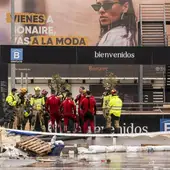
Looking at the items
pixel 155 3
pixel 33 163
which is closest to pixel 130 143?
pixel 33 163

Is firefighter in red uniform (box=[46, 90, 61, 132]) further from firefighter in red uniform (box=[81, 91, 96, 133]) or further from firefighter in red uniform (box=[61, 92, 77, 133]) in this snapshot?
firefighter in red uniform (box=[81, 91, 96, 133])

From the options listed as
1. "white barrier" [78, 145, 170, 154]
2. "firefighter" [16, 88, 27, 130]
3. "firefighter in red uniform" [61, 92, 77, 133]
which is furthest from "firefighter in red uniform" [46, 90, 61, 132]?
"white barrier" [78, 145, 170, 154]

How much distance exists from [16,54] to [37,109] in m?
2.44

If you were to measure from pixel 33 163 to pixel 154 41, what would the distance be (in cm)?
2223

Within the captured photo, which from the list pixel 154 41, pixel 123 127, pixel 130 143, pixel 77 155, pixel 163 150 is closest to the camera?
pixel 77 155

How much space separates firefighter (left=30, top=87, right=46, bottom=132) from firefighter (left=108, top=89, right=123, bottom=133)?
2774 mm

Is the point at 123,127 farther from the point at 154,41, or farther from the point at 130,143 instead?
the point at 154,41

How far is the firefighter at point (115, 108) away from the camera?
17.8 meters

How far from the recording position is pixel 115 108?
704 inches

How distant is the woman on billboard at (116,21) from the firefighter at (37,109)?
22.7 metres

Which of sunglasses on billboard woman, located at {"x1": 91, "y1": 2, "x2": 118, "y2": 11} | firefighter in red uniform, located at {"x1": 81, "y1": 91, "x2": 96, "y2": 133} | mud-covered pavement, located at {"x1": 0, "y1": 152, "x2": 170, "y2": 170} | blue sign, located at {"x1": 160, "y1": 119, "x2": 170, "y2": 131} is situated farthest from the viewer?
sunglasses on billboard woman, located at {"x1": 91, "y1": 2, "x2": 118, "y2": 11}

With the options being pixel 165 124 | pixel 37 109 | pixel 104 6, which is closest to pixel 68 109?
pixel 37 109

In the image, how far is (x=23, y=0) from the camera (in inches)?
1617

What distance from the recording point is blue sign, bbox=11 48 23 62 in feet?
61.6
